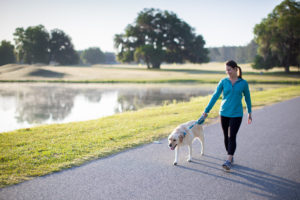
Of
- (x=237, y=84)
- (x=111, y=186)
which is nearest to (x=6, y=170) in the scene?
(x=111, y=186)

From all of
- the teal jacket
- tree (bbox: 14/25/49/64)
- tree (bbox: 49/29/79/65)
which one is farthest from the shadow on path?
tree (bbox: 49/29/79/65)

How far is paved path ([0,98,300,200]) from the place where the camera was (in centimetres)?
423

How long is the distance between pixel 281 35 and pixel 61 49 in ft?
254

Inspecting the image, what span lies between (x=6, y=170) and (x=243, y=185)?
15.4ft

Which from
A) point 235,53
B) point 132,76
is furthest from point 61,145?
point 235,53

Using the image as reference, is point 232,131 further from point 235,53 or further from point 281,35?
point 235,53

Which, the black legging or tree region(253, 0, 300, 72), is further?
tree region(253, 0, 300, 72)

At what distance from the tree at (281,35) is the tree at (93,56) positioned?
358ft

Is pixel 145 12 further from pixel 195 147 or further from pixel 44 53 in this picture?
pixel 195 147

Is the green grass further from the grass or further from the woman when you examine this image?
the grass

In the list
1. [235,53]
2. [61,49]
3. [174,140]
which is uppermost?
[235,53]

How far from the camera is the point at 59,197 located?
4109 millimetres

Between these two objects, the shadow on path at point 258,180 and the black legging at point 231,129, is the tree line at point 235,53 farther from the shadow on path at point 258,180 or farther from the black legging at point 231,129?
the shadow on path at point 258,180

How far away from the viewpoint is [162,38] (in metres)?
72.6
